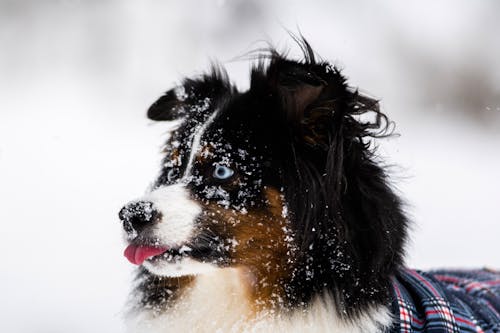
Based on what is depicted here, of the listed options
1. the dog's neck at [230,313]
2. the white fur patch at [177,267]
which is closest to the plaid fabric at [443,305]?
the dog's neck at [230,313]

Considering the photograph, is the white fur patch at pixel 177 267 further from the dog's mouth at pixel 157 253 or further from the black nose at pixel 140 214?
the black nose at pixel 140 214

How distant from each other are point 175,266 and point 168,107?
1.10m

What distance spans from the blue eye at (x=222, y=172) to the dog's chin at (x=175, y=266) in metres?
0.37

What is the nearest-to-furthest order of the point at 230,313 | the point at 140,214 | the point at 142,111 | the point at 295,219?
1. the point at 140,214
2. the point at 295,219
3. the point at 230,313
4. the point at 142,111

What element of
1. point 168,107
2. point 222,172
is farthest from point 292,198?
point 168,107

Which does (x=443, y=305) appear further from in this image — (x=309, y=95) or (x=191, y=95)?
(x=191, y=95)

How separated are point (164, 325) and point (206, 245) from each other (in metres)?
0.57

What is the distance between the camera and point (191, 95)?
123 inches

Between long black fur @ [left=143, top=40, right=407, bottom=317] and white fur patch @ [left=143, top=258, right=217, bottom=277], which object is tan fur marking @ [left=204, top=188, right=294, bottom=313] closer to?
long black fur @ [left=143, top=40, right=407, bottom=317]

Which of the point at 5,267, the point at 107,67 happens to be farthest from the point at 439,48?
the point at 5,267

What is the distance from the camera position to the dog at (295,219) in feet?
7.88

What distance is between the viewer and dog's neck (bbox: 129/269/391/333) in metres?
2.47

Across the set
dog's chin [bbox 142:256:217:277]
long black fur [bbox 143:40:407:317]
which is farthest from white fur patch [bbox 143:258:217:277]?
long black fur [bbox 143:40:407:317]

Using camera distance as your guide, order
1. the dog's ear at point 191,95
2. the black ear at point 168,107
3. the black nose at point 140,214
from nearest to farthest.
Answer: the black nose at point 140,214
the dog's ear at point 191,95
the black ear at point 168,107
